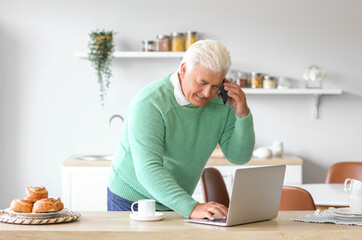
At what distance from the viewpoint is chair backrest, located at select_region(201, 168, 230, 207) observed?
331 cm

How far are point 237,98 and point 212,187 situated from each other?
4.14ft

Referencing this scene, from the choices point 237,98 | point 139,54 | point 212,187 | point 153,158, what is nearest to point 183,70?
point 237,98

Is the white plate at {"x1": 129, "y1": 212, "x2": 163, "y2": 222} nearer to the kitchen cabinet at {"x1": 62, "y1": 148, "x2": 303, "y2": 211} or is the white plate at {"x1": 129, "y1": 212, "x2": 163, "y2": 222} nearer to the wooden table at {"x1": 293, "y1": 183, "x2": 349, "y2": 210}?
the wooden table at {"x1": 293, "y1": 183, "x2": 349, "y2": 210}

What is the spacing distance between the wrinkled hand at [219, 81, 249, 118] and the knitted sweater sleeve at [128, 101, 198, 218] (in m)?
0.26

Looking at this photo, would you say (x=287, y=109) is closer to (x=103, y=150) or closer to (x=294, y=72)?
(x=294, y=72)

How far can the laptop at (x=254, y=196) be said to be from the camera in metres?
1.89

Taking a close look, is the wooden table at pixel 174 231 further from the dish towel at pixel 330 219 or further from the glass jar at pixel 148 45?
the glass jar at pixel 148 45

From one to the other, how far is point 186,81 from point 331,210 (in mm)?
707

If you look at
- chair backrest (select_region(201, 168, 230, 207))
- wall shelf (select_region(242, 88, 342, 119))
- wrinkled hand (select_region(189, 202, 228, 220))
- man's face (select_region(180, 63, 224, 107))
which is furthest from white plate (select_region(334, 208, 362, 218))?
wall shelf (select_region(242, 88, 342, 119))

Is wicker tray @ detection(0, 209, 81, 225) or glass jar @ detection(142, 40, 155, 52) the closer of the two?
wicker tray @ detection(0, 209, 81, 225)

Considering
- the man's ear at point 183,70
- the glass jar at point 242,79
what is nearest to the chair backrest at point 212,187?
the man's ear at point 183,70

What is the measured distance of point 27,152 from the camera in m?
4.86

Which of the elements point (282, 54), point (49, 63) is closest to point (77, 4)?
point (49, 63)

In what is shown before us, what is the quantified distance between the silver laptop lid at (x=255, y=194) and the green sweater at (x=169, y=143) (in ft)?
0.58
